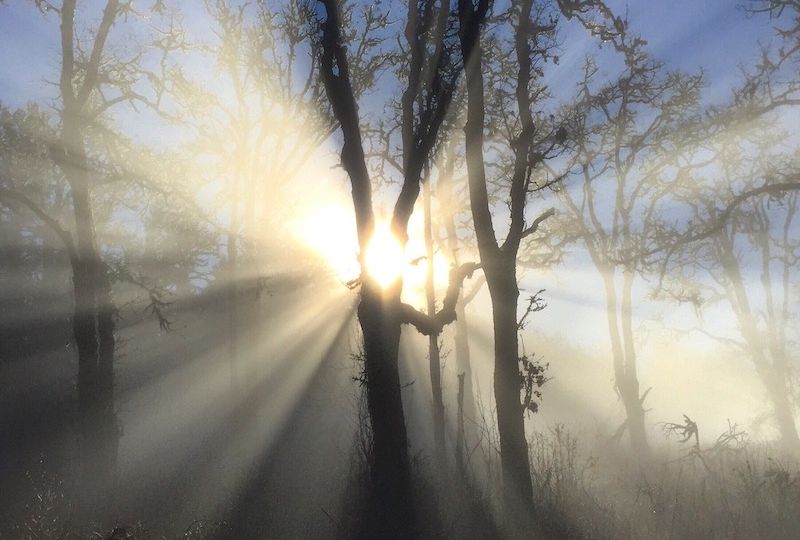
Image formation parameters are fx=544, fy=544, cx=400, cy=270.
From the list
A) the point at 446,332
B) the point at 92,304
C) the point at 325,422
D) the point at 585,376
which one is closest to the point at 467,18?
the point at 92,304

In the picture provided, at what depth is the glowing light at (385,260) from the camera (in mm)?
6578

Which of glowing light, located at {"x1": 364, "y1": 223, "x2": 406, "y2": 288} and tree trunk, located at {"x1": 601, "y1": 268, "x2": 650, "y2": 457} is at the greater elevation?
glowing light, located at {"x1": 364, "y1": 223, "x2": 406, "y2": 288}

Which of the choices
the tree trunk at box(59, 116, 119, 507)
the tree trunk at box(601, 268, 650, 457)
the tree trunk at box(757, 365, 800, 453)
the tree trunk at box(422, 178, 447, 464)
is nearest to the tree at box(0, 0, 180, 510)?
the tree trunk at box(59, 116, 119, 507)

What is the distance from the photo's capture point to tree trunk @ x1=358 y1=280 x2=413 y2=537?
5.74 m

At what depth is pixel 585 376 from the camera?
3644 centimetres

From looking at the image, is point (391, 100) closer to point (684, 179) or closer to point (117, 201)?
point (117, 201)

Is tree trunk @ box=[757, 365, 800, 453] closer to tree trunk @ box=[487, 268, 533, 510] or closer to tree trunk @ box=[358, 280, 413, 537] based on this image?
tree trunk @ box=[487, 268, 533, 510]

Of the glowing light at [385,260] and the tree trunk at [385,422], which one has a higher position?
the glowing light at [385,260]

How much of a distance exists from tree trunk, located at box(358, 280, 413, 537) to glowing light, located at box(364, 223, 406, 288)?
154 millimetres

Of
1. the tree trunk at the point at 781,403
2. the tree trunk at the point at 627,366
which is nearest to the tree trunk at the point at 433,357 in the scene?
the tree trunk at the point at 627,366

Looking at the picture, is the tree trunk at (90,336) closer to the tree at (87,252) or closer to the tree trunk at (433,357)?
the tree at (87,252)

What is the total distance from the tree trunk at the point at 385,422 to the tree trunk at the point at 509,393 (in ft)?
3.69

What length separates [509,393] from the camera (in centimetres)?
620

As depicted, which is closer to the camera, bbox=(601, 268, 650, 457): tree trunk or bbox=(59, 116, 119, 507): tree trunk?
bbox=(59, 116, 119, 507): tree trunk
